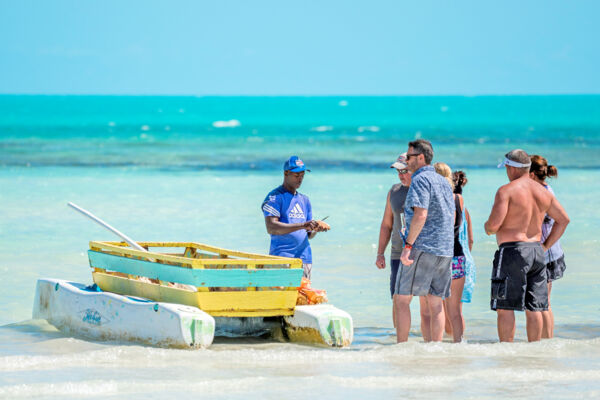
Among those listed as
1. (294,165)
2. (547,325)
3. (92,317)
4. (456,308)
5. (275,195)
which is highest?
(294,165)

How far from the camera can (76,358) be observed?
24.3ft

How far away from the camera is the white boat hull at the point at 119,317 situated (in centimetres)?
739

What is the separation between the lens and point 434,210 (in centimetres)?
732

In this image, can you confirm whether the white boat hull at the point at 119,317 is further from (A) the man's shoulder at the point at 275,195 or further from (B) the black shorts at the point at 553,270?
(B) the black shorts at the point at 553,270

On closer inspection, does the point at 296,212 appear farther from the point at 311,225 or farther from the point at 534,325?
the point at 534,325

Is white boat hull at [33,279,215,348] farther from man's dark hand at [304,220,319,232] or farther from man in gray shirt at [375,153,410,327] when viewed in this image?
man in gray shirt at [375,153,410,327]

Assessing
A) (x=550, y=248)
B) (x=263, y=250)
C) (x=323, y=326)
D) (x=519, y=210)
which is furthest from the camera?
(x=263, y=250)

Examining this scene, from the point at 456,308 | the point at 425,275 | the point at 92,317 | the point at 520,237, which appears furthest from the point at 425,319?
the point at 92,317

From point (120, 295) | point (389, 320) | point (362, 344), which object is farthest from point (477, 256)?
point (120, 295)

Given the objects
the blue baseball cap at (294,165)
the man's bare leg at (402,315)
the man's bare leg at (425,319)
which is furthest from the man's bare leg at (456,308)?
the blue baseball cap at (294,165)

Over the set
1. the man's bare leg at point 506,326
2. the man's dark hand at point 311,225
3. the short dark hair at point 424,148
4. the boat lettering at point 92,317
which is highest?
the short dark hair at point 424,148

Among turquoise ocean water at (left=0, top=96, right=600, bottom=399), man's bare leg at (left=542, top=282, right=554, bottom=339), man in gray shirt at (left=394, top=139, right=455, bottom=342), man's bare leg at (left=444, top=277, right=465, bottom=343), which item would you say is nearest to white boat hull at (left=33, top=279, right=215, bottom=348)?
turquoise ocean water at (left=0, top=96, right=600, bottom=399)

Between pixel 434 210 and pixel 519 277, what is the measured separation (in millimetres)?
876

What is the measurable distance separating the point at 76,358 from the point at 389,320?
3482 mm
